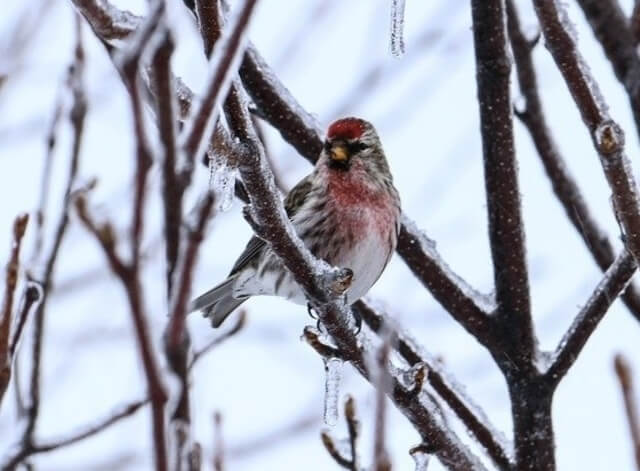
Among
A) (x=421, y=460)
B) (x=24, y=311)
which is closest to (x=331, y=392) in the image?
(x=421, y=460)

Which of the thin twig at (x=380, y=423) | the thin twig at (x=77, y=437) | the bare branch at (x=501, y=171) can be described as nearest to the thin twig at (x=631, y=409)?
the thin twig at (x=380, y=423)

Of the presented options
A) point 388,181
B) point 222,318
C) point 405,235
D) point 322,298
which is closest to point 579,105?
point 322,298

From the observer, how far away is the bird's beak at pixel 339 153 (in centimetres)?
512

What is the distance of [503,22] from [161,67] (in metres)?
2.78

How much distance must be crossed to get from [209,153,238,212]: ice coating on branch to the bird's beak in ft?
7.11

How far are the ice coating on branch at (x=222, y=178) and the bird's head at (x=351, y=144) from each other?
6.73 ft

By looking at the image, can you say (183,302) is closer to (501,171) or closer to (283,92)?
(501,171)

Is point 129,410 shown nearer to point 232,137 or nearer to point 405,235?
point 232,137

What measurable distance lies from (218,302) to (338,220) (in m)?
0.85

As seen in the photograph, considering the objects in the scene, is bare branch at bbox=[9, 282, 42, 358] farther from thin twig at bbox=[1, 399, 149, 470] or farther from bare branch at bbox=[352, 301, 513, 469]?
bare branch at bbox=[352, 301, 513, 469]

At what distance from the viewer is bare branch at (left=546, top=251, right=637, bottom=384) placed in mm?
3344

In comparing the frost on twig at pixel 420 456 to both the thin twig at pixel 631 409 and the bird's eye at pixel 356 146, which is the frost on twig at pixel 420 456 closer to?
the thin twig at pixel 631 409

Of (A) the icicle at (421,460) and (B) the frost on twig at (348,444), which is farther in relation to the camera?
(A) the icicle at (421,460)

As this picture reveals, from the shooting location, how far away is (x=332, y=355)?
9.77 ft
